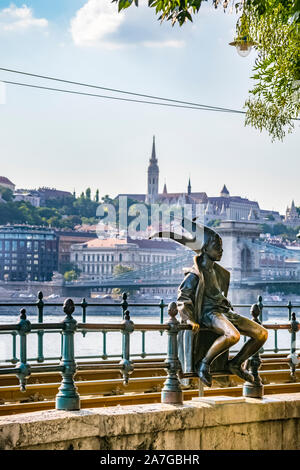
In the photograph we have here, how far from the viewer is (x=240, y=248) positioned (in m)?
72.1

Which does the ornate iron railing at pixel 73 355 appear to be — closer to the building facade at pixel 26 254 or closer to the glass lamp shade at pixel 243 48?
the glass lamp shade at pixel 243 48

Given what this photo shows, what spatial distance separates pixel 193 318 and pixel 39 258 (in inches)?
3158

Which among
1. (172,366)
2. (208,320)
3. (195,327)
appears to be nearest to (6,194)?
(208,320)

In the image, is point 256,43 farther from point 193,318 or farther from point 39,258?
point 39,258

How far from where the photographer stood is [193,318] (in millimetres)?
7523

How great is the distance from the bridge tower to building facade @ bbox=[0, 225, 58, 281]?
1970cm

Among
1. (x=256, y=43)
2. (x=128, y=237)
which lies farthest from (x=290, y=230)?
(x=256, y=43)

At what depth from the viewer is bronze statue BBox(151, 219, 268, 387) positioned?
24.6ft

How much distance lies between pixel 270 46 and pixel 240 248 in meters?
62.3

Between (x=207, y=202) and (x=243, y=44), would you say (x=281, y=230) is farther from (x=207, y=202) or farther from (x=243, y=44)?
(x=243, y=44)

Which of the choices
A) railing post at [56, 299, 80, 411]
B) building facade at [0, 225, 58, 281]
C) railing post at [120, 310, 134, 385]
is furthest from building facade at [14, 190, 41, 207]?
railing post at [56, 299, 80, 411]

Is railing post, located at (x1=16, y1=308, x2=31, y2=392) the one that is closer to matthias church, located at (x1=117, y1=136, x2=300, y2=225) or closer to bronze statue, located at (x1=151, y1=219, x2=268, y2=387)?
bronze statue, located at (x1=151, y1=219, x2=268, y2=387)

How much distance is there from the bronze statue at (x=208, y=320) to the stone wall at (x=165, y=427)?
41cm

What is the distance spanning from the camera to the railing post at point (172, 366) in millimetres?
7137
